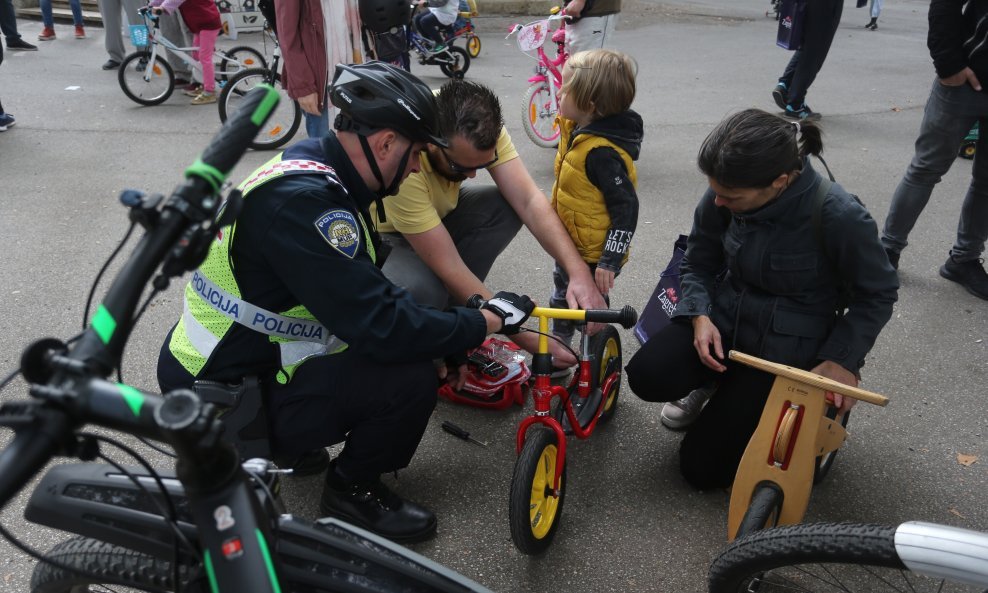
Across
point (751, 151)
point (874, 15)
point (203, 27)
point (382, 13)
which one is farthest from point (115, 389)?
point (874, 15)

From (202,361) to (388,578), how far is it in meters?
1.07

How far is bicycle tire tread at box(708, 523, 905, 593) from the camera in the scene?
1.65 m

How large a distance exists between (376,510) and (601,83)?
172 centimetres

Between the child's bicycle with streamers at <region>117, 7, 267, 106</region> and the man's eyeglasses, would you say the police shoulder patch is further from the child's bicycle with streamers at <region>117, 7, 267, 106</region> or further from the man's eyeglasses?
the child's bicycle with streamers at <region>117, 7, 267, 106</region>

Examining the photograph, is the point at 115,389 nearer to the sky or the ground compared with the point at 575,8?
nearer to the sky

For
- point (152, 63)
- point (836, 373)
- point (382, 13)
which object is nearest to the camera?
point (836, 373)

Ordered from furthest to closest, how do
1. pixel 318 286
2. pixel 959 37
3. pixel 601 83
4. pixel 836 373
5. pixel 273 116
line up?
pixel 273 116, pixel 959 37, pixel 601 83, pixel 836 373, pixel 318 286

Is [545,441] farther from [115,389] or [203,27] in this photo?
[203,27]

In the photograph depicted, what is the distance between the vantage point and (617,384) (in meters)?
3.10

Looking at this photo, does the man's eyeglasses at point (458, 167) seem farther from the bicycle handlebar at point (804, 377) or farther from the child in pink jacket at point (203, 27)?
the child in pink jacket at point (203, 27)

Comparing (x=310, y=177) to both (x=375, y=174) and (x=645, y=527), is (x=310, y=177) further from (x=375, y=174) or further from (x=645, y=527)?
(x=645, y=527)

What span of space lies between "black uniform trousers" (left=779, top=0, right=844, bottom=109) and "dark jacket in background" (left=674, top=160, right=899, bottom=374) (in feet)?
15.4

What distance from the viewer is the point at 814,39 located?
260 inches

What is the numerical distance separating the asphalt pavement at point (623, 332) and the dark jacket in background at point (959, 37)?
1190mm
